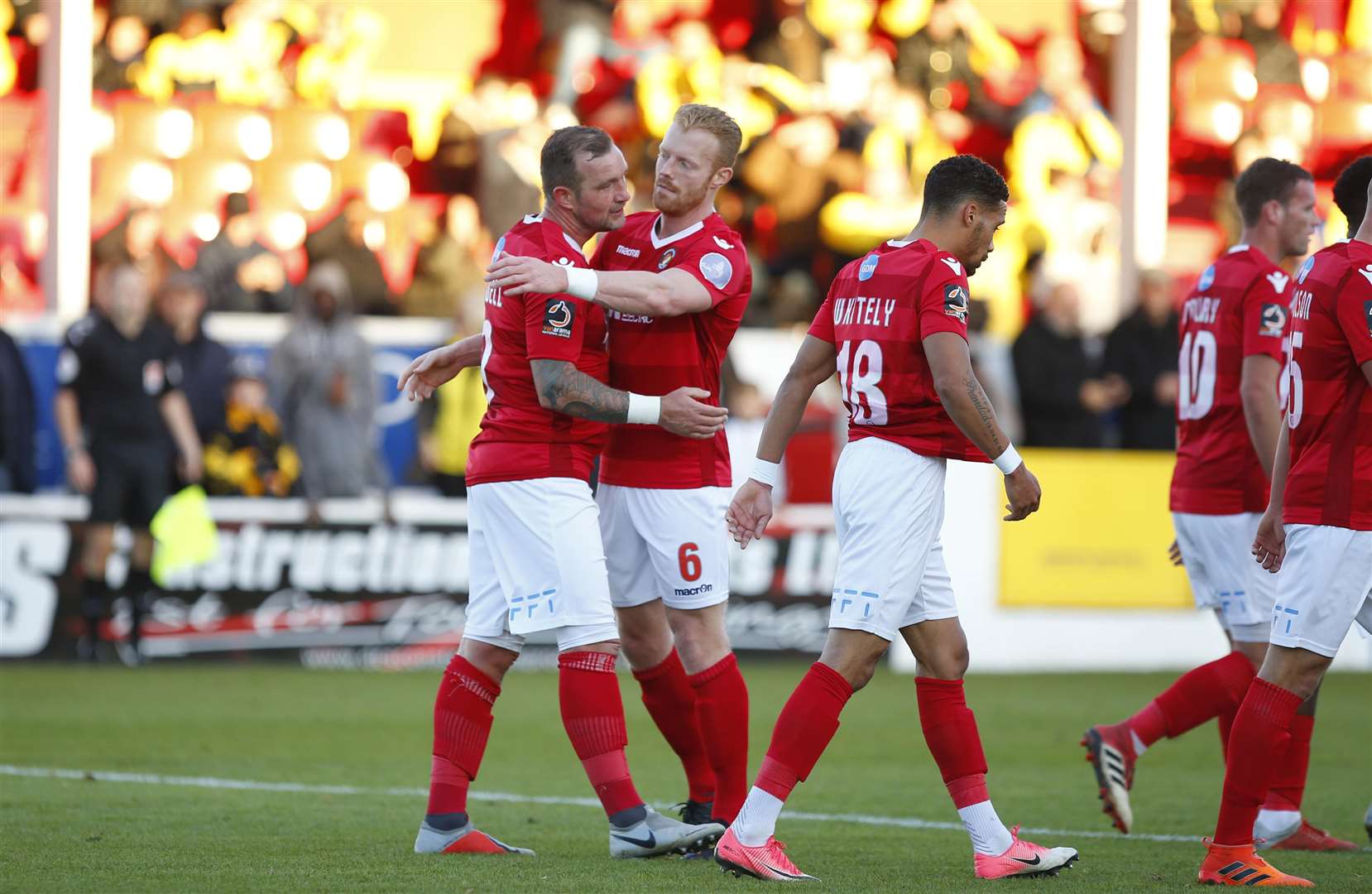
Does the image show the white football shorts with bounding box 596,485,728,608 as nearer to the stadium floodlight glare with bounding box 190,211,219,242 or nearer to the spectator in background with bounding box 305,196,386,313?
the spectator in background with bounding box 305,196,386,313

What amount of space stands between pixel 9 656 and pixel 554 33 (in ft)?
27.6

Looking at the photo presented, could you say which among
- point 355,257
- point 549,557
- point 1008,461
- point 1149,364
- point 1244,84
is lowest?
point 549,557

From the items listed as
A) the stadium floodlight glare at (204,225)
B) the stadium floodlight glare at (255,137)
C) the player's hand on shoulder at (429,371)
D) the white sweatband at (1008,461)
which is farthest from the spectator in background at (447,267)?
the white sweatband at (1008,461)

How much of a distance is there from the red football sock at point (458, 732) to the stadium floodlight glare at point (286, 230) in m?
10.9

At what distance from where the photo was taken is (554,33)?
18875mm

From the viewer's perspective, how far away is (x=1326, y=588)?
227 inches

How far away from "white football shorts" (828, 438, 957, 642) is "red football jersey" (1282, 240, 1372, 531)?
106 centimetres

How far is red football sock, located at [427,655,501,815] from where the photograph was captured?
20.9 feet

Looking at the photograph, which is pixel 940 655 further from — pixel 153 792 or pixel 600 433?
pixel 153 792

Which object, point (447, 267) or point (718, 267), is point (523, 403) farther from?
point (447, 267)

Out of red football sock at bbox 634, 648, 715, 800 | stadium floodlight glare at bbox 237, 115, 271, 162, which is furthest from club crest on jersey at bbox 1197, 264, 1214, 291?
stadium floodlight glare at bbox 237, 115, 271, 162

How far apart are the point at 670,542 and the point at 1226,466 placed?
219 centimetres

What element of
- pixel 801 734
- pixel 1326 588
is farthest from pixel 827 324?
pixel 1326 588

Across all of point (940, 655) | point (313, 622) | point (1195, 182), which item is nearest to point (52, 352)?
point (313, 622)
